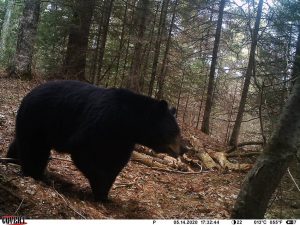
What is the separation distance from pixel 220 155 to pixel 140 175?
403 centimetres

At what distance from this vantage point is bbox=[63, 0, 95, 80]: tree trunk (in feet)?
49.4

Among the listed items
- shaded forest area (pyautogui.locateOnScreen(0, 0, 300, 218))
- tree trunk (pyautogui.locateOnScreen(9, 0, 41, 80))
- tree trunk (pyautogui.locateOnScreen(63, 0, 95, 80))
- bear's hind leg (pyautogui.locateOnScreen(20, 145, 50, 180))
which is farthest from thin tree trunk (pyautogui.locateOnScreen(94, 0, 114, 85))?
bear's hind leg (pyautogui.locateOnScreen(20, 145, 50, 180))

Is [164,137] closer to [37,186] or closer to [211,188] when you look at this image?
[37,186]

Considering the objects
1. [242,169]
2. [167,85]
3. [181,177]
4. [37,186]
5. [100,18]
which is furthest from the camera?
[167,85]

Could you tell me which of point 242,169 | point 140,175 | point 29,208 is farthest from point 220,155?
point 29,208

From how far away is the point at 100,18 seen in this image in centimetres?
1490

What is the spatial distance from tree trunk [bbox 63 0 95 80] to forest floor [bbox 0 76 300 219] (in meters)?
5.60

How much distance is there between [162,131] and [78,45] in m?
10.8

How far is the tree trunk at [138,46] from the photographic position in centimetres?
1230

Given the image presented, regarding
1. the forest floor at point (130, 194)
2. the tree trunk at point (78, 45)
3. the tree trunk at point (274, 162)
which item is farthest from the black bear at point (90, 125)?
the tree trunk at point (78, 45)

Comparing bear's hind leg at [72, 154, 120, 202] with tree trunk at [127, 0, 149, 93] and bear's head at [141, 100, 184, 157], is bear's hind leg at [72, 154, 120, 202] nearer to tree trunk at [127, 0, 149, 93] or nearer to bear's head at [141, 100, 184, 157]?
bear's head at [141, 100, 184, 157]

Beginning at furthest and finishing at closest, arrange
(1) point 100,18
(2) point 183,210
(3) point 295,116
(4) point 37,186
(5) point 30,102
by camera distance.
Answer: (1) point 100,18
(2) point 183,210
(5) point 30,102
(4) point 37,186
(3) point 295,116

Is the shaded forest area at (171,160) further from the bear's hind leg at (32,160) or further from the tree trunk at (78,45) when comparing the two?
the bear's hind leg at (32,160)

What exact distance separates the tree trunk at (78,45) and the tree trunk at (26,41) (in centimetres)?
153
